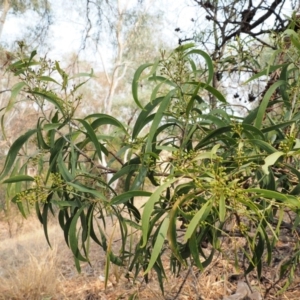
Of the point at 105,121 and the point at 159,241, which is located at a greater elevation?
the point at 105,121

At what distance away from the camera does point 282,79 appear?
702mm

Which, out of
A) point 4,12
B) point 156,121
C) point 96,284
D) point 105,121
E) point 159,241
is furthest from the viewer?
point 4,12

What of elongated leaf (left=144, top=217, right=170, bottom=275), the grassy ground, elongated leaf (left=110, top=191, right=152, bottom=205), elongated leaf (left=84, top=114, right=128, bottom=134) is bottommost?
the grassy ground

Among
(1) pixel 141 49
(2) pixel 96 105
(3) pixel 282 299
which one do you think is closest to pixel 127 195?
(3) pixel 282 299

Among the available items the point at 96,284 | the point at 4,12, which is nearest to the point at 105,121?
the point at 96,284

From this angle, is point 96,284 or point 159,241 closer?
point 159,241

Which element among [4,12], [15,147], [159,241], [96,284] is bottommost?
[96,284]

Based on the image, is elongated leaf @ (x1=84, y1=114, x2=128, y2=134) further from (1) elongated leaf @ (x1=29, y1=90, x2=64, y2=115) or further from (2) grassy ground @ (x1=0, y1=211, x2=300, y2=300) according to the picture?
(2) grassy ground @ (x1=0, y1=211, x2=300, y2=300)

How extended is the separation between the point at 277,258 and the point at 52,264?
1.08 metres

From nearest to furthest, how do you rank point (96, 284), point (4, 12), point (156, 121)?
point (156, 121) < point (96, 284) < point (4, 12)

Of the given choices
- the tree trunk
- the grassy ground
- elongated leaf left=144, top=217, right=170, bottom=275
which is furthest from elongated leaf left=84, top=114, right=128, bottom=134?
the tree trunk

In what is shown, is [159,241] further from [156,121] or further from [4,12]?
[4,12]

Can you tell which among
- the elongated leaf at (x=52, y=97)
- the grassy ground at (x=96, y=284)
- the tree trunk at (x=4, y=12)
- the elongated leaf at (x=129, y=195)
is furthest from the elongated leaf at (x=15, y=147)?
the tree trunk at (x=4, y=12)

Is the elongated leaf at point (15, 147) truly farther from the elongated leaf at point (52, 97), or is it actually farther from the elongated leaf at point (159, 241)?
the elongated leaf at point (159, 241)
